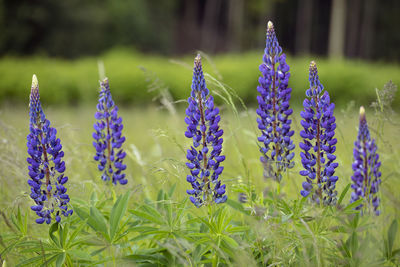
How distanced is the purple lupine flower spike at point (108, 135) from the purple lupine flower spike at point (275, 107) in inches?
31.4

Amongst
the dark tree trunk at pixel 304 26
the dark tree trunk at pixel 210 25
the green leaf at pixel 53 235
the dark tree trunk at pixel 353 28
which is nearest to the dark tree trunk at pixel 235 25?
the dark tree trunk at pixel 210 25

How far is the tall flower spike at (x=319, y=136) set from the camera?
6.82 feet

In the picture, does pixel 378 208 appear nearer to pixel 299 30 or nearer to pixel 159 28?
pixel 159 28

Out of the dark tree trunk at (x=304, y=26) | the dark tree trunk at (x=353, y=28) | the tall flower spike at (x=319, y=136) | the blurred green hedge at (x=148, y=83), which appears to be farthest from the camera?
the dark tree trunk at (x=304, y=26)

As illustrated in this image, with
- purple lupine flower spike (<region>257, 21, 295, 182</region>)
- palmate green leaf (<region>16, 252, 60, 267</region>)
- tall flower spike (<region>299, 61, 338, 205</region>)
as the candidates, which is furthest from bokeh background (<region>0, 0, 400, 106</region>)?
palmate green leaf (<region>16, 252, 60, 267</region>)

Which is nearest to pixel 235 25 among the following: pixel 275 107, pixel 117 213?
pixel 275 107

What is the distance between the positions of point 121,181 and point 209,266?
70cm

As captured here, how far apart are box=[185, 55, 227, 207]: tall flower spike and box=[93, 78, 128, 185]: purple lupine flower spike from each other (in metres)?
0.51

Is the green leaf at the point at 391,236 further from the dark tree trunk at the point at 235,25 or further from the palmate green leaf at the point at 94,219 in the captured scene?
the dark tree trunk at the point at 235,25

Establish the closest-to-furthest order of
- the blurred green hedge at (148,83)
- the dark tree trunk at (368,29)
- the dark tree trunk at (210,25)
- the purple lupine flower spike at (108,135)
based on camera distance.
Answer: the purple lupine flower spike at (108,135) → the blurred green hedge at (148,83) → the dark tree trunk at (368,29) → the dark tree trunk at (210,25)

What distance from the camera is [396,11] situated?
32906 millimetres

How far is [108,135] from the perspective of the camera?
2420mm

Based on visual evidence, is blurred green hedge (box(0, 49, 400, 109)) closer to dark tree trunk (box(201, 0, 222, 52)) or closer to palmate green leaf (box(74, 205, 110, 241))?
palmate green leaf (box(74, 205, 110, 241))

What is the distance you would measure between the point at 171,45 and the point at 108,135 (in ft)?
90.9
